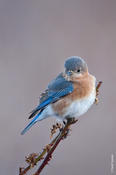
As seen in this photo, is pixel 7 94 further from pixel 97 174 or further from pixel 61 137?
pixel 61 137

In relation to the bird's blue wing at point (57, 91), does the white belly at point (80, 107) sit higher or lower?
lower

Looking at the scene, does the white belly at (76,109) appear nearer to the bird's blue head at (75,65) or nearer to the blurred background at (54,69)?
the bird's blue head at (75,65)

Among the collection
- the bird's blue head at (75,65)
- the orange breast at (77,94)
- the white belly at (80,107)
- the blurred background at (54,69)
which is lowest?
the white belly at (80,107)

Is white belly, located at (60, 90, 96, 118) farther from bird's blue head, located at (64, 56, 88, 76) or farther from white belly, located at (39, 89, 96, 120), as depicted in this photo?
bird's blue head, located at (64, 56, 88, 76)

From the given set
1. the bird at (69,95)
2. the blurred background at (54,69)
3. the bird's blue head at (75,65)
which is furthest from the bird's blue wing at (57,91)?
the blurred background at (54,69)

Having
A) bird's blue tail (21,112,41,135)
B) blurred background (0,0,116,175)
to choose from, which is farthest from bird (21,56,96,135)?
blurred background (0,0,116,175)

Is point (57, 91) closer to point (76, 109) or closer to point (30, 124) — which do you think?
point (76, 109)

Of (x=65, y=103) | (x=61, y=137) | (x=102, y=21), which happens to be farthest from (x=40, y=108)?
(x=102, y=21)
